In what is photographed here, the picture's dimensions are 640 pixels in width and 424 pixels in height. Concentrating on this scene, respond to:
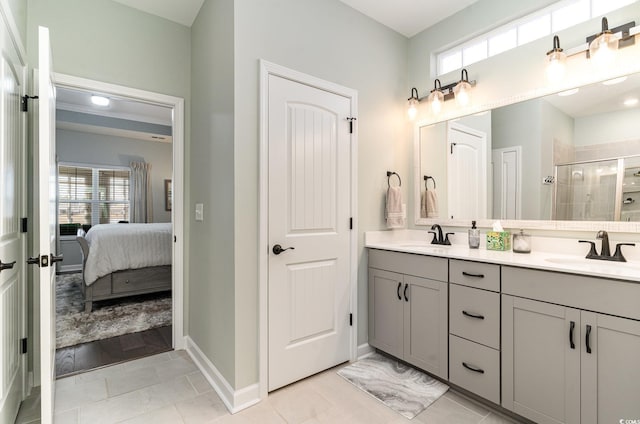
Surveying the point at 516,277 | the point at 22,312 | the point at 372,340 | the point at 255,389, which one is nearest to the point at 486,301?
the point at 516,277

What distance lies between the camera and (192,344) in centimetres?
262

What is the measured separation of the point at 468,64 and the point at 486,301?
1925mm

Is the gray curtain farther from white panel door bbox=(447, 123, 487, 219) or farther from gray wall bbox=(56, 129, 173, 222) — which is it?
white panel door bbox=(447, 123, 487, 219)

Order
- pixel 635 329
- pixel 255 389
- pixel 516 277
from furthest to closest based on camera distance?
pixel 255 389 < pixel 516 277 < pixel 635 329

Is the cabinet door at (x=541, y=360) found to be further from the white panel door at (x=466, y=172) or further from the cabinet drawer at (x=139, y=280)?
the cabinet drawer at (x=139, y=280)

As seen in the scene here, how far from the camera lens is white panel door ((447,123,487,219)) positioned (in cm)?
247

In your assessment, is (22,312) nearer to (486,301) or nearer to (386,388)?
(386,388)

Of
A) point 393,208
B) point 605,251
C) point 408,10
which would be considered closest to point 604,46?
point 605,251

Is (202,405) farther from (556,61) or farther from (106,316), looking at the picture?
(556,61)

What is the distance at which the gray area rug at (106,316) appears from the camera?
9.70ft

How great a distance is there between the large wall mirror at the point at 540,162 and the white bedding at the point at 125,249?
3276 millimetres

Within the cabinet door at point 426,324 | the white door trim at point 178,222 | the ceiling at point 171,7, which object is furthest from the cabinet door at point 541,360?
the ceiling at point 171,7

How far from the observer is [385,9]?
2.53 m

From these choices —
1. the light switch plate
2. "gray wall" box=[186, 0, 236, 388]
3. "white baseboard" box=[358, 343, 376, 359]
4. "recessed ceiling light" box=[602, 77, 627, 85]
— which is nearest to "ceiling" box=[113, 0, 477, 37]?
"gray wall" box=[186, 0, 236, 388]
